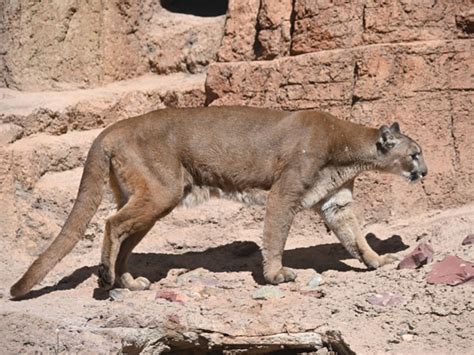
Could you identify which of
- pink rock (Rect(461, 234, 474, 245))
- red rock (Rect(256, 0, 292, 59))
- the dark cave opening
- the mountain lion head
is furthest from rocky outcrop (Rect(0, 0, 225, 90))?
pink rock (Rect(461, 234, 474, 245))

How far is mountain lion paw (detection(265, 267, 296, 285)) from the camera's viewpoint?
A: 7.85 meters

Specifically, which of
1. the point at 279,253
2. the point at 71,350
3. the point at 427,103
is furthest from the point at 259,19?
the point at 71,350

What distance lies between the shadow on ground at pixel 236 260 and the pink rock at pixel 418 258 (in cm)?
47

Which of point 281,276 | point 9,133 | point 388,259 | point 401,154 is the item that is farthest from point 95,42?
point 388,259

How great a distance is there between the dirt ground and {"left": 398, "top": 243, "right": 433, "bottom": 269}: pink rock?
0.09 meters

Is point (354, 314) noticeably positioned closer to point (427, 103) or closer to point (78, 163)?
point (427, 103)

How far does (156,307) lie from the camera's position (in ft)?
24.1

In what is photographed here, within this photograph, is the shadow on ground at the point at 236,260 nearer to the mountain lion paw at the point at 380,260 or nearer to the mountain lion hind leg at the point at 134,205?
the mountain lion paw at the point at 380,260

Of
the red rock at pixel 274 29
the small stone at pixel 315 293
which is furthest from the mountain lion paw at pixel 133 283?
the red rock at pixel 274 29

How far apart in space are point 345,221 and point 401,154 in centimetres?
76

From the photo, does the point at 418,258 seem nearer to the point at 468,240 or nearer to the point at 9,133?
the point at 468,240

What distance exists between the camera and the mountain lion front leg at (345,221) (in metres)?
8.27

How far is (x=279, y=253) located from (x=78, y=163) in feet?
8.88

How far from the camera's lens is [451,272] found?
729 cm
